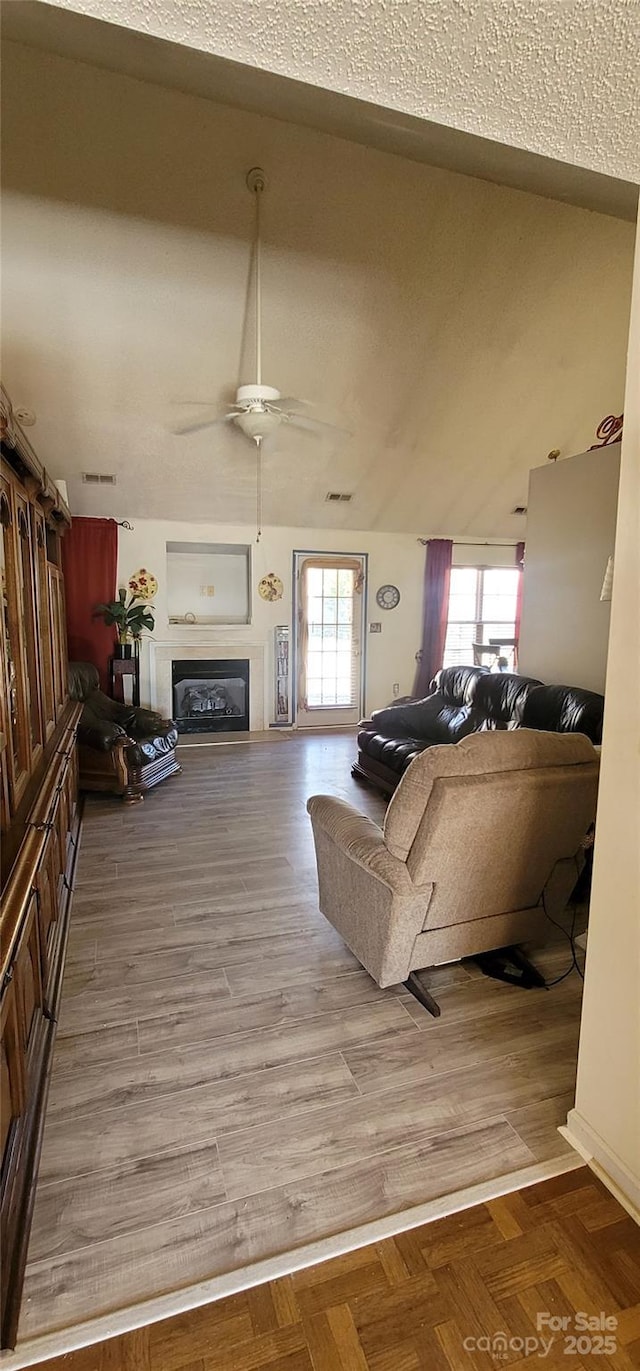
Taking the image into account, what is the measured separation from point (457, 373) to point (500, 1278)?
208 inches

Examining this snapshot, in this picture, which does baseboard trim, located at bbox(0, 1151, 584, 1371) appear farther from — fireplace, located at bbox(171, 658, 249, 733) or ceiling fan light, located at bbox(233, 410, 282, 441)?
fireplace, located at bbox(171, 658, 249, 733)

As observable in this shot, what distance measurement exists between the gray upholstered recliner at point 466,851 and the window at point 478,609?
19.1 ft

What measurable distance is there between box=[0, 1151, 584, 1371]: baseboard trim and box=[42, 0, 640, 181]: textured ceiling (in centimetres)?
230

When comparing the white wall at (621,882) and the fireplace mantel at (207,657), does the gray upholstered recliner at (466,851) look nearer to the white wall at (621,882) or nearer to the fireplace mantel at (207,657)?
the white wall at (621,882)

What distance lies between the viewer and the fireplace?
6816 millimetres

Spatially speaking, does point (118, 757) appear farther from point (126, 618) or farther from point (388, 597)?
point (388, 597)

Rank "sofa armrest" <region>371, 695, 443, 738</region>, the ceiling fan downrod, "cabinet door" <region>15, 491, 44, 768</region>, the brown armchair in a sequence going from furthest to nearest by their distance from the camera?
"sofa armrest" <region>371, 695, 443, 738</region> < the brown armchair < the ceiling fan downrod < "cabinet door" <region>15, 491, 44, 768</region>

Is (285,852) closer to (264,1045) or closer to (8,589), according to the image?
(264,1045)

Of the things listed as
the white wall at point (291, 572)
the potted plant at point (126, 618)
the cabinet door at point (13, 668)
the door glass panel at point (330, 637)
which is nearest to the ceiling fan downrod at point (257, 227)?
the cabinet door at point (13, 668)

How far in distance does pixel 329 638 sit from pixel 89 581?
2.84m

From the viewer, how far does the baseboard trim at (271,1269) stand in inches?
45.9

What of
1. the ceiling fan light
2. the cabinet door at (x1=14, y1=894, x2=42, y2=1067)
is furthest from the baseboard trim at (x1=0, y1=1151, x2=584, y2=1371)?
the ceiling fan light

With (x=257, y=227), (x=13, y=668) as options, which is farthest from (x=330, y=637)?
(x=13, y=668)

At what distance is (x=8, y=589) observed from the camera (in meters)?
1.80
